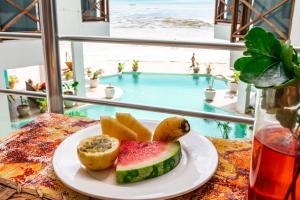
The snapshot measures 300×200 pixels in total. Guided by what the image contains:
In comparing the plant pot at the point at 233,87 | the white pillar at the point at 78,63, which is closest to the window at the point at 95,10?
the white pillar at the point at 78,63

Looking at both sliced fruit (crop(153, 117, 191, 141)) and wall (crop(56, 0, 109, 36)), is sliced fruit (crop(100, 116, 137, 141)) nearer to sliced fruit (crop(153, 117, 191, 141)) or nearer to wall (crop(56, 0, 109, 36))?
sliced fruit (crop(153, 117, 191, 141))

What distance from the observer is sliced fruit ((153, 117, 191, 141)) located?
0.61m

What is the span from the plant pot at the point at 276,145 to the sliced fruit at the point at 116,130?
Answer: 0.89ft

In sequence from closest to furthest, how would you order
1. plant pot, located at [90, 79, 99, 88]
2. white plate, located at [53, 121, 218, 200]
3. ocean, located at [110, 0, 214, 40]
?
white plate, located at [53, 121, 218, 200]
plant pot, located at [90, 79, 99, 88]
ocean, located at [110, 0, 214, 40]

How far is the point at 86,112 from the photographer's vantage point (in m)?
7.68

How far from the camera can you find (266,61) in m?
0.43

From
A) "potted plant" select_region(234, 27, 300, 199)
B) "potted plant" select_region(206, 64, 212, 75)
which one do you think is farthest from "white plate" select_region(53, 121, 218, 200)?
"potted plant" select_region(206, 64, 212, 75)

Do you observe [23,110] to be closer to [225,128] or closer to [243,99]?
[225,128]

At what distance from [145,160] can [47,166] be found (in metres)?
0.21

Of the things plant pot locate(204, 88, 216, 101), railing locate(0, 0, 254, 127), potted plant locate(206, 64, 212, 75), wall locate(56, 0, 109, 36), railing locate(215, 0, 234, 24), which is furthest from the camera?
potted plant locate(206, 64, 212, 75)

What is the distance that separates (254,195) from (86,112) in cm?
743

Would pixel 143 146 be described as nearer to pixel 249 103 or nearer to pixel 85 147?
pixel 85 147

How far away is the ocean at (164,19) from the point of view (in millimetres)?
15070

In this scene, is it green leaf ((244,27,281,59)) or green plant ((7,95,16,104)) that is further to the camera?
green plant ((7,95,16,104))
